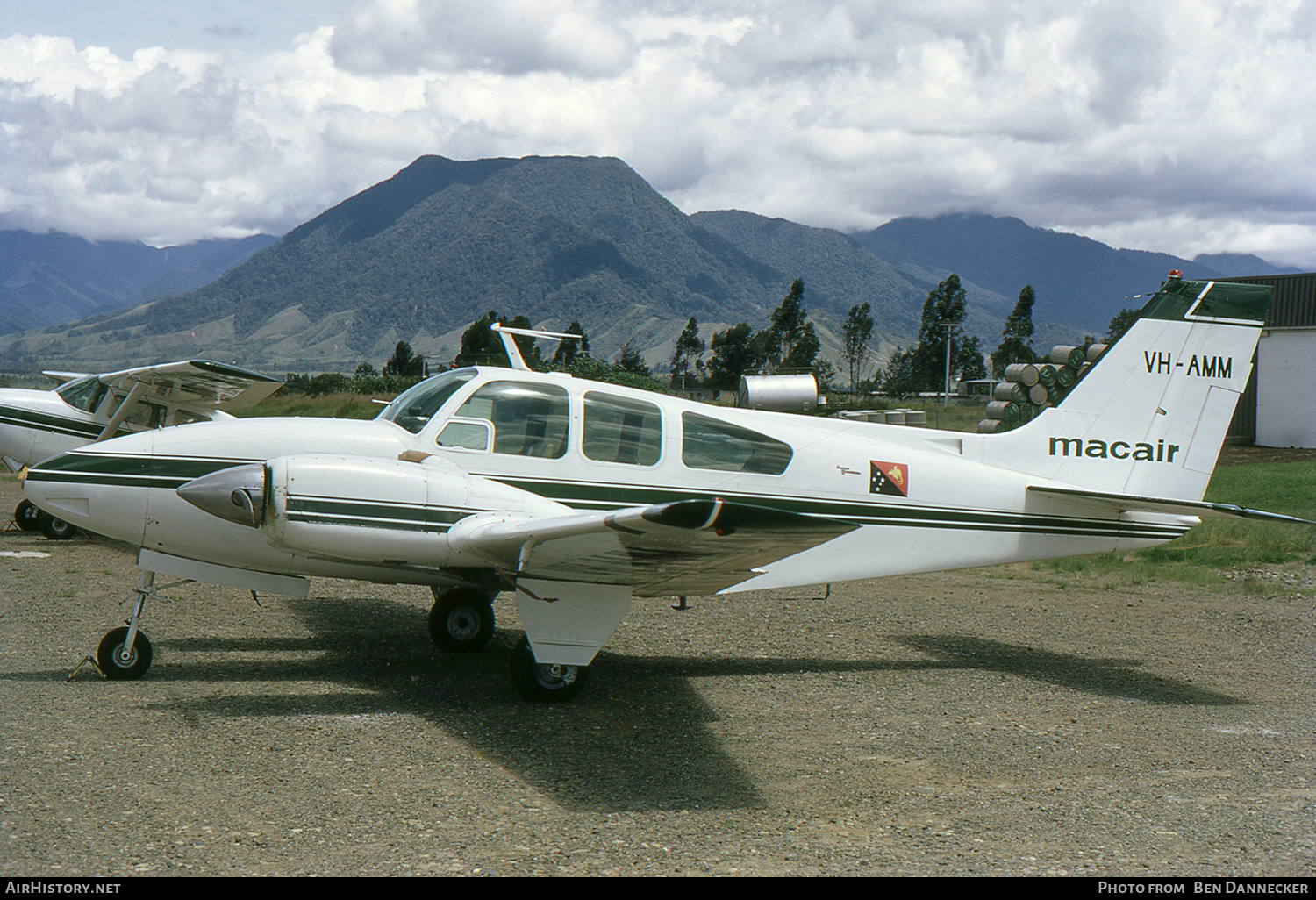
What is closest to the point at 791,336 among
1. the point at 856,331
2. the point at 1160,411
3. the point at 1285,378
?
the point at 856,331

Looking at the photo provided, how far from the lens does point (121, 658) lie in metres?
6.62

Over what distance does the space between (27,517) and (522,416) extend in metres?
11.8

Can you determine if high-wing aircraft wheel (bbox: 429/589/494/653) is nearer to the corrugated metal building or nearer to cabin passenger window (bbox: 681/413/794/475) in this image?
cabin passenger window (bbox: 681/413/794/475)

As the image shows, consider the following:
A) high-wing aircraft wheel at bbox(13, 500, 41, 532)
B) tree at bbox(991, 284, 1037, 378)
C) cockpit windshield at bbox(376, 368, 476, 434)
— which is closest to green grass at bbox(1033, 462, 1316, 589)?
cockpit windshield at bbox(376, 368, 476, 434)

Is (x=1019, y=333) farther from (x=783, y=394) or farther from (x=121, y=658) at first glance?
(x=121, y=658)

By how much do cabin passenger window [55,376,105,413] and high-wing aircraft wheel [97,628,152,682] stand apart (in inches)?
383

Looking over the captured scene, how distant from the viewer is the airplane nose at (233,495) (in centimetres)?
Result: 584

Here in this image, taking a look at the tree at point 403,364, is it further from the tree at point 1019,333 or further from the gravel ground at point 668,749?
the gravel ground at point 668,749

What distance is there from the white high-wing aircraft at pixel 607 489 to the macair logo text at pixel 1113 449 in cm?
2

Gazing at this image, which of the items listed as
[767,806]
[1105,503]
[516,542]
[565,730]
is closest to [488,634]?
Result: [565,730]

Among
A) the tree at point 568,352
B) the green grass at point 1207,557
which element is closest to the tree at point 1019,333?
the tree at point 568,352

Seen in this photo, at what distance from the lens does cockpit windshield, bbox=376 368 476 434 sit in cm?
699

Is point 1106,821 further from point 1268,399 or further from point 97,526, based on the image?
point 1268,399
